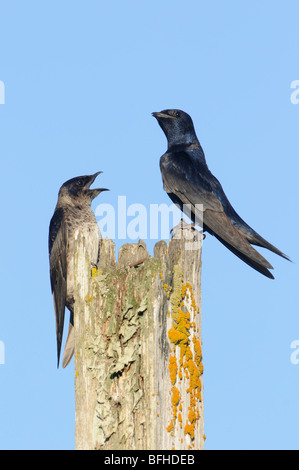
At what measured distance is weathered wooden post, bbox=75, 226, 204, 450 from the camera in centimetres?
378

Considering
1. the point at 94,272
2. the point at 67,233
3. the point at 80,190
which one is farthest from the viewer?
the point at 80,190

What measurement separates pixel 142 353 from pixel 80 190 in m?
4.29

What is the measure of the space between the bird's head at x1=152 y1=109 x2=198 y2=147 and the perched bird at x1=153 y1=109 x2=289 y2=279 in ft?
0.20

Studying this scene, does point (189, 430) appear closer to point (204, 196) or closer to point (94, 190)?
point (204, 196)

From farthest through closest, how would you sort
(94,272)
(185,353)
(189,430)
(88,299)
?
1. (94,272)
2. (88,299)
3. (185,353)
4. (189,430)

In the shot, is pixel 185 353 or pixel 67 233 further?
pixel 67 233

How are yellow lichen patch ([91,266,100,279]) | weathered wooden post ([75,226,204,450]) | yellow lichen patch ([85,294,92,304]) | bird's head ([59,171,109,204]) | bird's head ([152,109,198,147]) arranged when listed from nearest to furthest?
weathered wooden post ([75,226,204,450]) → yellow lichen patch ([85,294,92,304]) → yellow lichen patch ([91,266,100,279]) → bird's head ([59,171,109,204]) → bird's head ([152,109,198,147])

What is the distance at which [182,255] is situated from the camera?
13.7 ft

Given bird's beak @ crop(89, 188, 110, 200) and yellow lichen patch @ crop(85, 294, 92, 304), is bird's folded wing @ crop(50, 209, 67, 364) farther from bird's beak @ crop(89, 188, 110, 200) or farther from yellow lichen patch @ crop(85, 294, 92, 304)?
yellow lichen patch @ crop(85, 294, 92, 304)

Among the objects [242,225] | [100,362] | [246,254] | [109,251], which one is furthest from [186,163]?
[100,362]

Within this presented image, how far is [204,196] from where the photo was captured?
26.0 feet

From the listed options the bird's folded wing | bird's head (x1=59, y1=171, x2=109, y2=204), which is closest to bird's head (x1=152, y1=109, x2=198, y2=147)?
bird's head (x1=59, y1=171, x2=109, y2=204)

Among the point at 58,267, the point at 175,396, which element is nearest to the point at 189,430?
the point at 175,396

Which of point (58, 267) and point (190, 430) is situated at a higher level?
point (58, 267)
